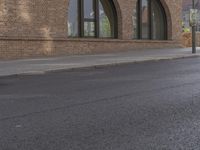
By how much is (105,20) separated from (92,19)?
3.91 feet

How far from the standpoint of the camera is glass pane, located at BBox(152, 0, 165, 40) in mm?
33338

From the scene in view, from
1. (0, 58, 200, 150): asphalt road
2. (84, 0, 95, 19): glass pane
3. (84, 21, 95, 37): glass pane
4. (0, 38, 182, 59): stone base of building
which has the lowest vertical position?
(0, 58, 200, 150): asphalt road

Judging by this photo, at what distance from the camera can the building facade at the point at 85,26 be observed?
23.7 metres

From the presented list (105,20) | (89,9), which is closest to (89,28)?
(89,9)

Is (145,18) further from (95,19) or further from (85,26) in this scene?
(85,26)

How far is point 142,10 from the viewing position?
32156 millimetres

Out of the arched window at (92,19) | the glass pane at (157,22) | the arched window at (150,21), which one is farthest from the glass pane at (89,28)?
the glass pane at (157,22)

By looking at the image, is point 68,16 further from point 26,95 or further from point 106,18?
point 26,95

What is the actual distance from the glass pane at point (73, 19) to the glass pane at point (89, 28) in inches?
26.3

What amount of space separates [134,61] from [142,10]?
35.8 feet

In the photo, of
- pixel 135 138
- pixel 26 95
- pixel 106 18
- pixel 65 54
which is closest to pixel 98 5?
pixel 106 18

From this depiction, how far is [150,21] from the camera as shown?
32781mm

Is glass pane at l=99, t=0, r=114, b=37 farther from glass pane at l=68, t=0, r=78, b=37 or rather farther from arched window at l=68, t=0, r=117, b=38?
glass pane at l=68, t=0, r=78, b=37

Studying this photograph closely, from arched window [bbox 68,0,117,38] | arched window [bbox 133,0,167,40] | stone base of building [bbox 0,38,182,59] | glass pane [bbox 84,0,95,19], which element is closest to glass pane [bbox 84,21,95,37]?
arched window [bbox 68,0,117,38]
